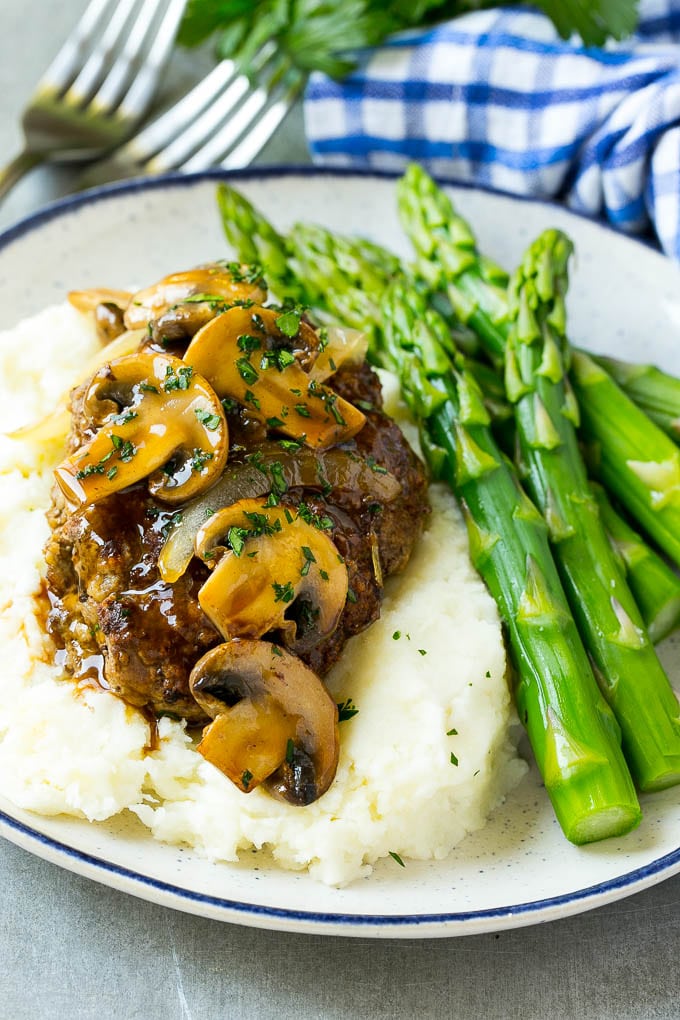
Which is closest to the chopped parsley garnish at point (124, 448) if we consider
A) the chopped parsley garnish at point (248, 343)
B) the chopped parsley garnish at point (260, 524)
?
the chopped parsley garnish at point (260, 524)

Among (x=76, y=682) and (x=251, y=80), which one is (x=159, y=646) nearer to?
(x=76, y=682)

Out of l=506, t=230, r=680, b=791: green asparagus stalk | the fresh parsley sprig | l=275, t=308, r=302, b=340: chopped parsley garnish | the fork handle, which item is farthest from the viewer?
the fork handle

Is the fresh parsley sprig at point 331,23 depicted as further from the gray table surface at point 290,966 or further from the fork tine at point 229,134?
the gray table surface at point 290,966

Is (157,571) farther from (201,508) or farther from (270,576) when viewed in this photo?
(270,576)

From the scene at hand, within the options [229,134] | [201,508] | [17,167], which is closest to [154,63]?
[229,134]

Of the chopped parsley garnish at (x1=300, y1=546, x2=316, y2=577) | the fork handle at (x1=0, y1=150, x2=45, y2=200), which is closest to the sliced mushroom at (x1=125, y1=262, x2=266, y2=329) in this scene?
the chopped parsley garnish at (x1=300, y1=546, x2=316, y2=577)

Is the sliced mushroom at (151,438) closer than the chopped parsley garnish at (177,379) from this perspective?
Yes

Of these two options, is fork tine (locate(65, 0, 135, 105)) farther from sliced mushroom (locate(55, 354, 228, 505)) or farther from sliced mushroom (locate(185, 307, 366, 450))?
sliced mushroom (locate(55, 354, 228, 505))
